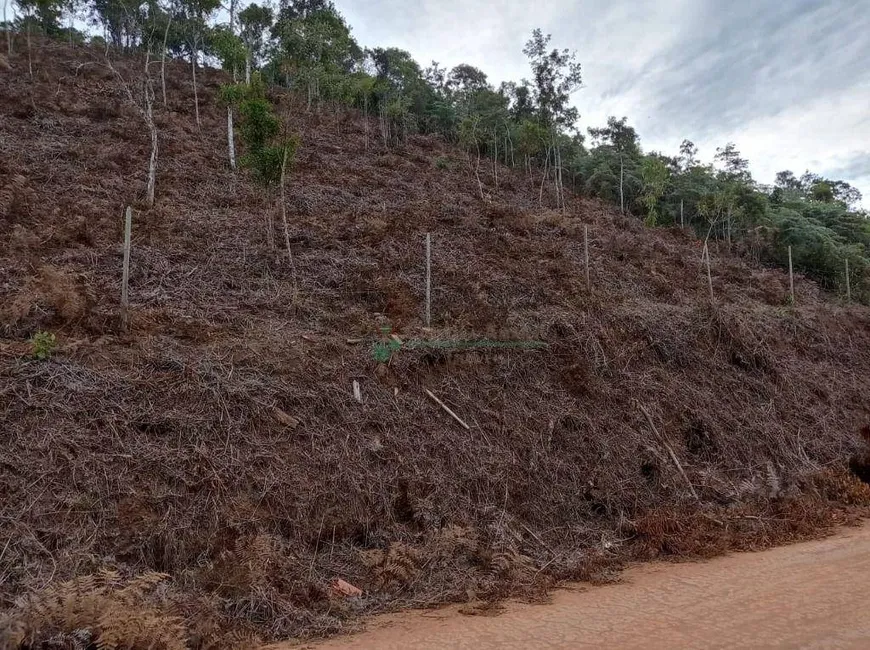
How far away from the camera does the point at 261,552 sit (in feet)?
15.1

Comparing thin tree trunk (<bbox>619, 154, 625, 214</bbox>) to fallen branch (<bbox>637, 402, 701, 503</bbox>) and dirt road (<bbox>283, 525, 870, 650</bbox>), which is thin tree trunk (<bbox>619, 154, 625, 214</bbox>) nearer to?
fallen branch (<bbox>637, 402, 701, 503</bbox>)

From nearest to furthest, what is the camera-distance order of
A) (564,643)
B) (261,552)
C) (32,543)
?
(564,643)
(32,543)
(261,552)

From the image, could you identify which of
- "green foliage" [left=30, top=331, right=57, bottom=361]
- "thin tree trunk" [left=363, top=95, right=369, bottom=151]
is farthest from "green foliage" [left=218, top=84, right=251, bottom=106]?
"thin tree trunk" [left=363, top=95, right=369, bottom=151]

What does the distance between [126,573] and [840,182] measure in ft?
164

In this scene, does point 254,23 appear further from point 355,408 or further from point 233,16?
point 355,408

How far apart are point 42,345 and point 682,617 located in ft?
21.1

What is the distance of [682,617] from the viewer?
421 centimetres

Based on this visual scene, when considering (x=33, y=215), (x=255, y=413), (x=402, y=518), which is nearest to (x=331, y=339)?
(x=255, y=413)

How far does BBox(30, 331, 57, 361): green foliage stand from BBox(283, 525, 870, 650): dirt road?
3846mm

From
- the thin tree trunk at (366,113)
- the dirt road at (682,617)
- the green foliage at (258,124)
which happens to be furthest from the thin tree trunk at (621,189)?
the dirt road at (682,617)

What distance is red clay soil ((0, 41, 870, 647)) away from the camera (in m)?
4.60

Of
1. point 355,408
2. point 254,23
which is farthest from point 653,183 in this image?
point 355,408

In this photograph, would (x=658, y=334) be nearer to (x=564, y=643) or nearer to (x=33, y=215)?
(x=564, y=643)

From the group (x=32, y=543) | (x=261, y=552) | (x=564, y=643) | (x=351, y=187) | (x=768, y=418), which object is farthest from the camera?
(x=351, y=187)
